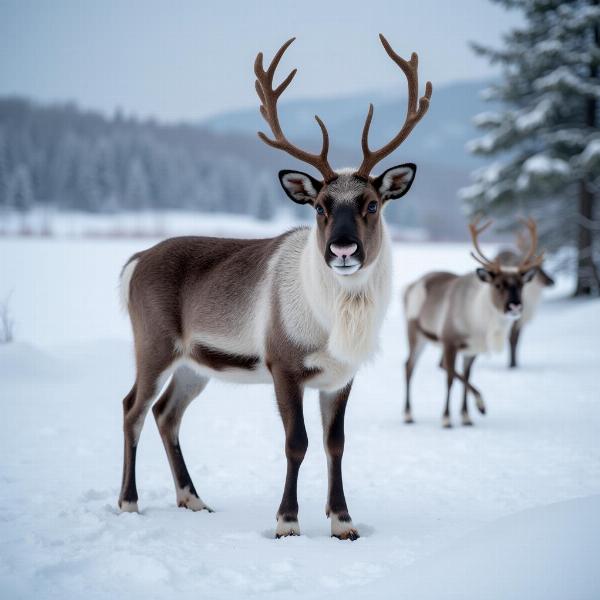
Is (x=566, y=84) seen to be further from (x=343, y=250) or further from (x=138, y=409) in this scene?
(x=138, y=409)

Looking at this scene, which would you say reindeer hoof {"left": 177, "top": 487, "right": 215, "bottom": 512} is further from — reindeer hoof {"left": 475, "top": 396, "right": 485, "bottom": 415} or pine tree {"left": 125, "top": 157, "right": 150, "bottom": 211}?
pine tree {"left": 125, "top": 157, "right": 150, "bottom": 211}

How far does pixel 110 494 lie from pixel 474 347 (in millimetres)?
4667

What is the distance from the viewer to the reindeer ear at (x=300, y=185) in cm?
365

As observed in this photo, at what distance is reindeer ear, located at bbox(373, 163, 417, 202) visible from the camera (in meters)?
3.63

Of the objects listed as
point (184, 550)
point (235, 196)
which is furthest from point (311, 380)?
point (235, 196)

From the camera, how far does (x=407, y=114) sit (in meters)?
3.88

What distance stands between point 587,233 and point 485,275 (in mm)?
9471

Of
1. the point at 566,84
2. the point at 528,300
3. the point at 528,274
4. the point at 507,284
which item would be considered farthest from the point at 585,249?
the point at 507,284

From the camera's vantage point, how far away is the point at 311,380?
3.62 m

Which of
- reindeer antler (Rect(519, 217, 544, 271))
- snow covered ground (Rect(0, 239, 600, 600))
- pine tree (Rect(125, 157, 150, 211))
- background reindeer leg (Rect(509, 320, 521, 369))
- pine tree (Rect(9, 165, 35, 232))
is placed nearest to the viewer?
snow covered ground (Rect(0, 239, 600, 600))

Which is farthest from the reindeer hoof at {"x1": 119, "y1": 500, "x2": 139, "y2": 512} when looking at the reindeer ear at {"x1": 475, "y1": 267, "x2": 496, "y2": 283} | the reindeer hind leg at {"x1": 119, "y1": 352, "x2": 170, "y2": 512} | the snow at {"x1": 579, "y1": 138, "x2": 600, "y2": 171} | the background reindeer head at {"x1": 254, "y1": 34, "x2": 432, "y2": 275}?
the snow at {"x1": 579, "y1": 138, "x2": 600, "y2": 171}

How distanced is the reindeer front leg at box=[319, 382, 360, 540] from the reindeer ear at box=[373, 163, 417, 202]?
119 centimetres

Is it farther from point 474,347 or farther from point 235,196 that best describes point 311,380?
point 235,196

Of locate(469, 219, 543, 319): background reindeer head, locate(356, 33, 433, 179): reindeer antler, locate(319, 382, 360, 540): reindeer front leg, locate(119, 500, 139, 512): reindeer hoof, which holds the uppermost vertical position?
locate(356, 33, 433, 179): reindeer antler
